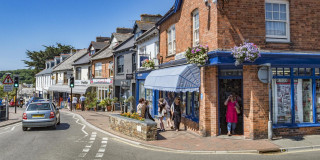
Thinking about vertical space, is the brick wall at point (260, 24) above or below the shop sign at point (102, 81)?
above

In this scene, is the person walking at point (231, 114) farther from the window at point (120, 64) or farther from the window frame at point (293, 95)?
the window at point (120, 64)

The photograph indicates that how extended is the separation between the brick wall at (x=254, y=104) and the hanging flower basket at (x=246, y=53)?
0.67 meters

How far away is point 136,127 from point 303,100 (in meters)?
7.57

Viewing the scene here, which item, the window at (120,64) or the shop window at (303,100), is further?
the window at (120,64)

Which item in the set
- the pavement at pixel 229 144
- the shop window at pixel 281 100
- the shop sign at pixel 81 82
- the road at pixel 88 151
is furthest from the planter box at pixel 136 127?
the shop sign at pixel 81 82

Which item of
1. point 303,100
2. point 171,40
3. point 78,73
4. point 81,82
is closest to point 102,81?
point 81,82

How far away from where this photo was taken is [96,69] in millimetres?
33312

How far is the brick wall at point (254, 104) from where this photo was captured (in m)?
10.6

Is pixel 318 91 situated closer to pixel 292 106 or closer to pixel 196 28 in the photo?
pixel 292 106

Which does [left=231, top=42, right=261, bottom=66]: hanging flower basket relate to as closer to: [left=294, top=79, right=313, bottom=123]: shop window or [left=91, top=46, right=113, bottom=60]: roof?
[left=294, top=79, right=313, bottom=123]: shop window

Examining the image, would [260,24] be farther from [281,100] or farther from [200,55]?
[281,100]

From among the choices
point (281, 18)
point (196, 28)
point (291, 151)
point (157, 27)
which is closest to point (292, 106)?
point (291, 151)

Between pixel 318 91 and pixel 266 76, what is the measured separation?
325 cm

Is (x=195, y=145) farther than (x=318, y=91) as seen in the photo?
No
